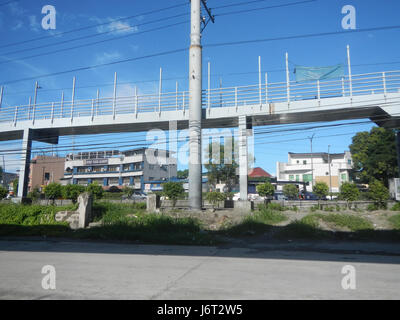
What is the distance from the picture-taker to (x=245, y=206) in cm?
1752

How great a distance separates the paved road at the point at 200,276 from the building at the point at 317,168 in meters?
56.7

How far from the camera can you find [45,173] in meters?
77.1

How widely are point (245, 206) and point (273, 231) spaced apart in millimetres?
4379

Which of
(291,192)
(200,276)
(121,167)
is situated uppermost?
(121,167)

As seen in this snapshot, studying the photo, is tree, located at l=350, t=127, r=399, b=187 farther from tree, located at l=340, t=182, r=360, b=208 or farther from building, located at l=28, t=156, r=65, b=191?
building, located at l=28, t=156, r=65, b=191

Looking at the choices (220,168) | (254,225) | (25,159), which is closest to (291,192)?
(220,168)

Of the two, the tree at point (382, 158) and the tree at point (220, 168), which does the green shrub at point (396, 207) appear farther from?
the tree at point (220, 168)

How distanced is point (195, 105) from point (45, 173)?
72.6m

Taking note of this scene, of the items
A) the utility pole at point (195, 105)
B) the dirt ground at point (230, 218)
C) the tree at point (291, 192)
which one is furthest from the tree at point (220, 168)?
the dirt ground at point (230, 218)

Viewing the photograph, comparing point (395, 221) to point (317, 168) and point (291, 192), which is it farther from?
point (317, 168)

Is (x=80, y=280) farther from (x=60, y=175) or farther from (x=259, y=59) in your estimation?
(x=60, y=175)

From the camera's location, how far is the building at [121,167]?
216 feet
